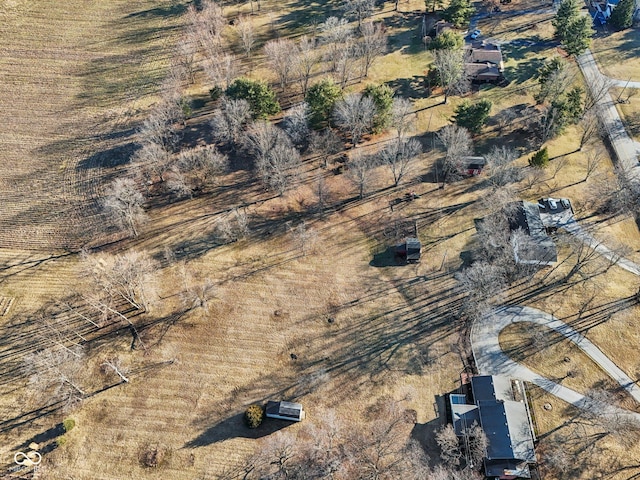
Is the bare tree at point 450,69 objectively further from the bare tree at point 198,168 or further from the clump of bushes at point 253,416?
the clump of bushes at point 253,416

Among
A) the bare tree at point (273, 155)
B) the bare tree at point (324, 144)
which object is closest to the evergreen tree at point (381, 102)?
the bare tree at point (324, 144)

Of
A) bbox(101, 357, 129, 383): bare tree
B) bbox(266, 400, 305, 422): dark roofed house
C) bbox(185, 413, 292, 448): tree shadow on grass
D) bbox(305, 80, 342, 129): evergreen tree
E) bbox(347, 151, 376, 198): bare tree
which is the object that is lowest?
bbox(185, 413, 292, 448): tree shadow on grass

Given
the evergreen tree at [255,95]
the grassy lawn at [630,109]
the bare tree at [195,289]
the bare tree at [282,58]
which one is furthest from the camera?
the bare tree at [282,58]

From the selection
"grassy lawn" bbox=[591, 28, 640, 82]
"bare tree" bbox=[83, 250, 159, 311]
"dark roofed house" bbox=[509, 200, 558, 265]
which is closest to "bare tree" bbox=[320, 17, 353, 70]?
"dark roofed house" bbox=[509, 200, 558, 265]

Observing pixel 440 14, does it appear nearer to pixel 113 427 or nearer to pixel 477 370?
pixel 477 370

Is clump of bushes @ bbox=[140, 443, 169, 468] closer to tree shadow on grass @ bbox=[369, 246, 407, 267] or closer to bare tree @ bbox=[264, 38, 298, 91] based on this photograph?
tree shadow on grass @ bbox=[369, 246, 407, 267]

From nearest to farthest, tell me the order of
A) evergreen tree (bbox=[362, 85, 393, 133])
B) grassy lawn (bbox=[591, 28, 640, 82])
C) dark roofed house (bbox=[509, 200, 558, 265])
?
dark roofed house (bbox=[509, 200, 558, 265])
evergreen tree (bbox=[362, 85, 393, 133])
grassy lawn (bbox=[591, 28, 640, 82])

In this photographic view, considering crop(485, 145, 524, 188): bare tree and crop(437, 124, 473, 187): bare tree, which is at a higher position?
crop(437, 124, 473, 187): bare tree

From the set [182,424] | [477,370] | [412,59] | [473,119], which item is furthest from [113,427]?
[412,59]
